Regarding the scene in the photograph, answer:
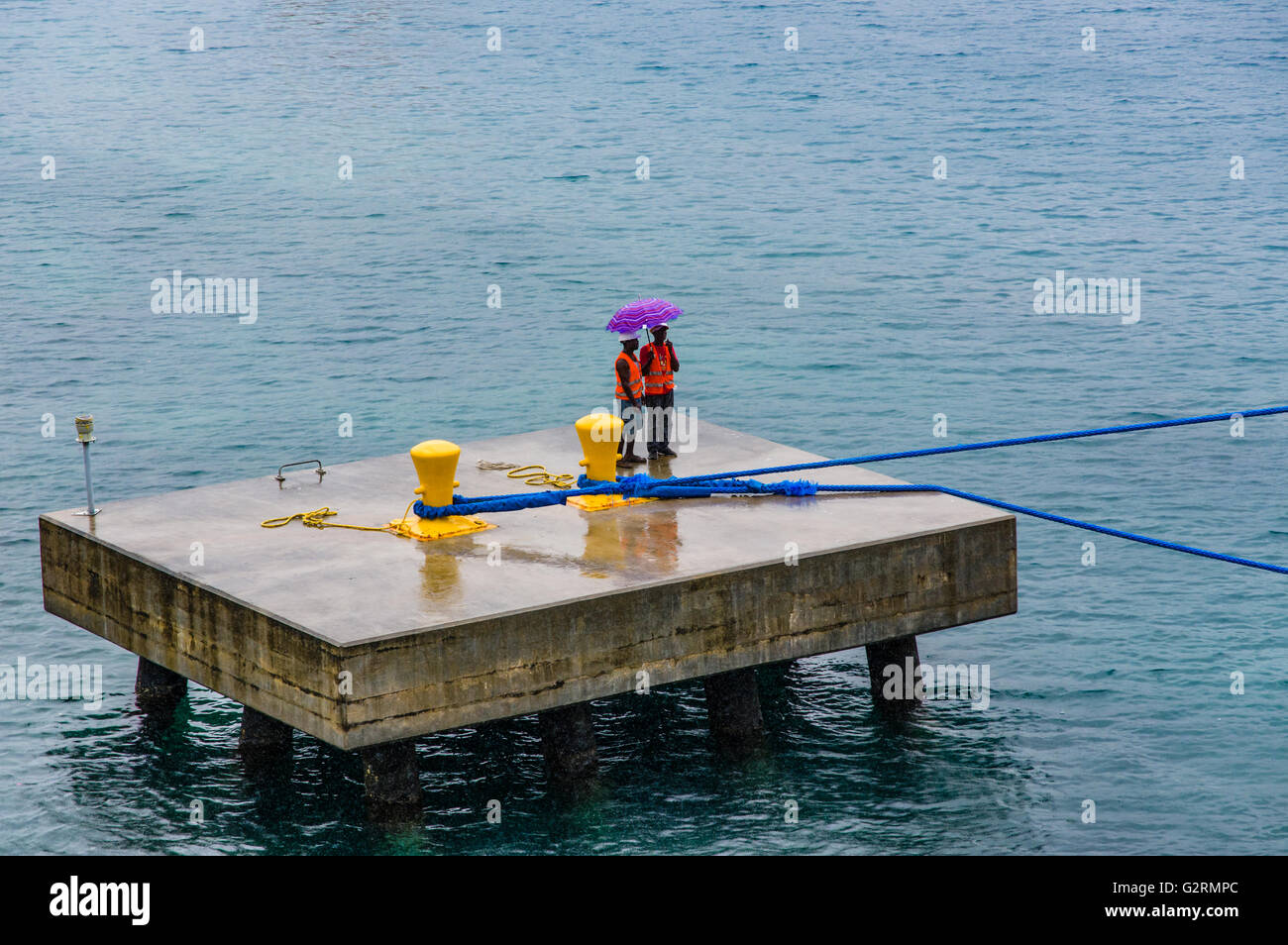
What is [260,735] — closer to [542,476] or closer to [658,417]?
[542,476]

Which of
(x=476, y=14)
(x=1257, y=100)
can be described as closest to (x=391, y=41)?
(x=476, y=14)

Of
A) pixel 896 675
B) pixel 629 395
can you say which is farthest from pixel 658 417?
pixel 896 675

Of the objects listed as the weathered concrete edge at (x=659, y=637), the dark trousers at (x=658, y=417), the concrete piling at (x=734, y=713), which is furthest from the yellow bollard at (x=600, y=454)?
the weathered concrete edge at (x=659, y=637)

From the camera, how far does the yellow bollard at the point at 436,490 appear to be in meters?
21.0

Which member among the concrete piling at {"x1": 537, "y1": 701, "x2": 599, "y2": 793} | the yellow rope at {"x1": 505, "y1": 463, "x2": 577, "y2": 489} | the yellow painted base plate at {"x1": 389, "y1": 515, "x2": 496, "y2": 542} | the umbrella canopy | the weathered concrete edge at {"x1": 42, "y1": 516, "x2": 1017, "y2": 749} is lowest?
the concrete piling at {"x1": 537, "y1": 701, "x2": 599, "y2": 793}

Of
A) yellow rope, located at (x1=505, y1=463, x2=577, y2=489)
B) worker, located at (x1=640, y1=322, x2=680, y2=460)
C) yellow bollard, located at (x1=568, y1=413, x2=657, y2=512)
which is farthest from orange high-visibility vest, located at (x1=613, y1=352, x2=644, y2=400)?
yellow rope, located at (x1=505, y1=463, x2=577, y2=489)

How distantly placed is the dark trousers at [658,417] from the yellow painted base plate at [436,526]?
302 centimetres

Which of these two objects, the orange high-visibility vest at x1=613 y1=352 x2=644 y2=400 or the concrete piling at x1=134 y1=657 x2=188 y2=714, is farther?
the orange high-visibility vest at x1=613 y1=352 x2=644 y2=400

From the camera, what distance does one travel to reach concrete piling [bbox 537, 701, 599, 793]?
20422mm

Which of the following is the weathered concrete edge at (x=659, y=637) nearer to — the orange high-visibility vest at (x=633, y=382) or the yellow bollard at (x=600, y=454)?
the yellow bollard at (x=600, y=454)

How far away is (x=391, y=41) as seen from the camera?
86.9 metres

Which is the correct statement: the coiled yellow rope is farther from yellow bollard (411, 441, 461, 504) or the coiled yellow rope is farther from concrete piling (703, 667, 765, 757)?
concrete piling (703, 667, 765, 757)

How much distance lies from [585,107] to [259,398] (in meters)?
35.7

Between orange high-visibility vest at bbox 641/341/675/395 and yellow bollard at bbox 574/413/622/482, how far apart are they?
3.77 ft
